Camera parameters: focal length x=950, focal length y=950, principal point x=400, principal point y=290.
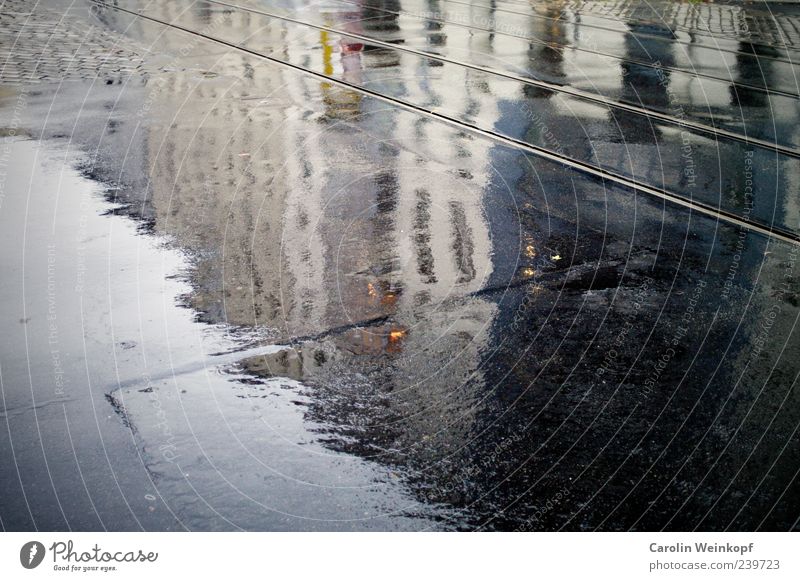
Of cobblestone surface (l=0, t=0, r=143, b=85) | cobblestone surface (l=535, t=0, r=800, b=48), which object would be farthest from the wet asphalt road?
cobblestone surface (l=535, t=0, r=800, b=48)

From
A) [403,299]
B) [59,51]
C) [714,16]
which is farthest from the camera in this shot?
[714,16]

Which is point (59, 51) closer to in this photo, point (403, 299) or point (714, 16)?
point (403, 299)

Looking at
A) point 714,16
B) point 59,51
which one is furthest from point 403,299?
point 714,16

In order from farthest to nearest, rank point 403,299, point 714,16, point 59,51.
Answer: point 714,16
point 59,51
point 403,299

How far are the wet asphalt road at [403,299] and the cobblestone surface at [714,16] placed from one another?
229cm

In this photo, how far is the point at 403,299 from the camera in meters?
6.02

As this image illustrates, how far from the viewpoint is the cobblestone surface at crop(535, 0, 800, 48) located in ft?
46.2

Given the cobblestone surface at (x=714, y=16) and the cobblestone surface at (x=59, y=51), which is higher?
the cobblestone surface at (x=714, y=16)

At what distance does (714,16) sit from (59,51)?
10.2 meters

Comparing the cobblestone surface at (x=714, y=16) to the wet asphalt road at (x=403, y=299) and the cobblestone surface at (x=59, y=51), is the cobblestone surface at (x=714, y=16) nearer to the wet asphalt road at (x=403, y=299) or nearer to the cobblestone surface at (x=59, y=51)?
the wet asphalt road at (x=403, y=299)

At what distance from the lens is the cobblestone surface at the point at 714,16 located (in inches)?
554

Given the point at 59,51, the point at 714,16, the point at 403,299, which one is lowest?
the point at 403,299

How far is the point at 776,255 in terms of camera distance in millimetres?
6656

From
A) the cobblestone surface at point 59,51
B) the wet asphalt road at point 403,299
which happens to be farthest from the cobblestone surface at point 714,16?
the cobblestone surface at point 59,51
